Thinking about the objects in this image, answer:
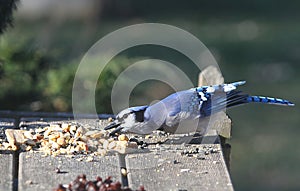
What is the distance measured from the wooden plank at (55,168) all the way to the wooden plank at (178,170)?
10cm

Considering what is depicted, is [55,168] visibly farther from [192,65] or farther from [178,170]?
[192,65]

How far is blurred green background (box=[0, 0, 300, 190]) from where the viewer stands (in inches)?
215

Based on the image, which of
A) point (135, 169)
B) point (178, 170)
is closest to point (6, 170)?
point (135, 169)

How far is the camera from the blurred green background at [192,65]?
215 inches

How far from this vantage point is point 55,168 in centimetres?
357

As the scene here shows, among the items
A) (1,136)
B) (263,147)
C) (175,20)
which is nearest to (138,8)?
(175,20)

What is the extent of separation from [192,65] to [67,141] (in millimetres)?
4328

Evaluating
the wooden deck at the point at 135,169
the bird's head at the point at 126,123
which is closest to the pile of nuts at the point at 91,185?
the wooden deck at the point at 135,169

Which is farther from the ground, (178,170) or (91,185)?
(178,170)

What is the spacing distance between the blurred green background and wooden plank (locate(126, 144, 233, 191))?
159 cm

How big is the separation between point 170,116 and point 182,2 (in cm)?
602

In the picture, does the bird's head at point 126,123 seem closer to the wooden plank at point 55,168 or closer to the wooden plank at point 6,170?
the wooden plank at point 55,168

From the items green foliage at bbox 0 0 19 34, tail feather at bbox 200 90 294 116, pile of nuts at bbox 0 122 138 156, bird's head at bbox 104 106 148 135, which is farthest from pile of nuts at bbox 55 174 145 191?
green foliage at bbox 0 0 19 34

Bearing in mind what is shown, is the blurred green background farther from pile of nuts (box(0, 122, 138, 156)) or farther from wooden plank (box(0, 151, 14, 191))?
wooden plank (box(0, 151, 14, 191))
